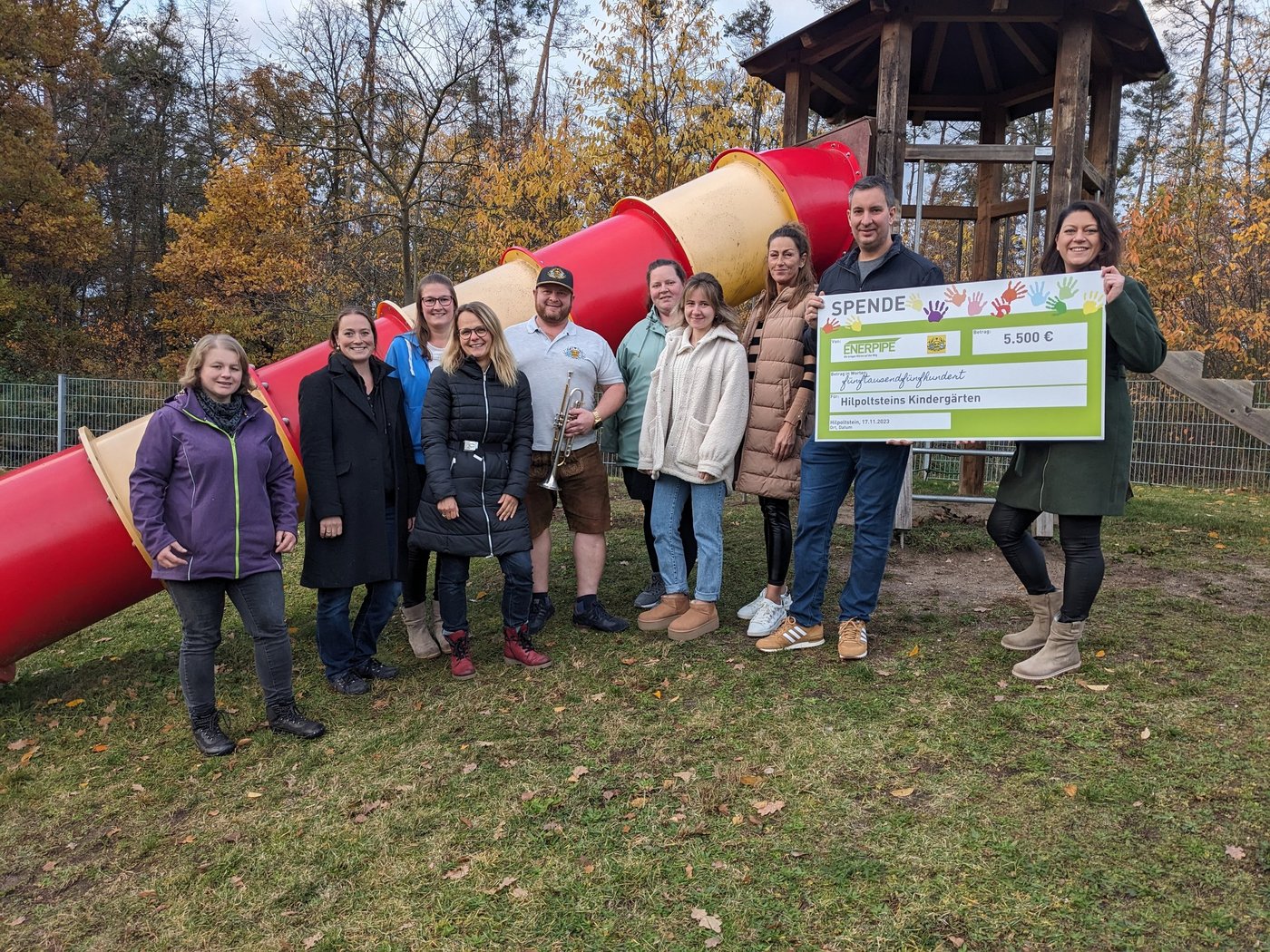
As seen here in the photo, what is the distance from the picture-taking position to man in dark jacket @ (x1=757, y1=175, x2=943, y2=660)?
3.98m

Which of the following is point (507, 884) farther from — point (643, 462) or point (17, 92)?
point (17, 92)

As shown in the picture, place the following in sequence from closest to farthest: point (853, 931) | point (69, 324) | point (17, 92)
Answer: point (853, 931), point (17, 92), point (69, 324)

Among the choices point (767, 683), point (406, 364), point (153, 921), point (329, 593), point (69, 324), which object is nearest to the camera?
point (153, 921)

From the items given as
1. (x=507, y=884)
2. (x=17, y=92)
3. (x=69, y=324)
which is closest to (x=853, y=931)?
(x=507, y=884)

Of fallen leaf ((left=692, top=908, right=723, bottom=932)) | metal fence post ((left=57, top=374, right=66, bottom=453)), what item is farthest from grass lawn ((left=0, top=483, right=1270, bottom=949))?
metal fence post ((left=57, top=374, right=66, bottom=453))

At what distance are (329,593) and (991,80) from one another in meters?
7.27

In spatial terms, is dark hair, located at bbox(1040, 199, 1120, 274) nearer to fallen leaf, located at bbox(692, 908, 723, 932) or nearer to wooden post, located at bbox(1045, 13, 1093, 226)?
wooden post, located at bbox(1045, 13, 1093, 226)

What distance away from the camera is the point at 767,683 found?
390 centimetres

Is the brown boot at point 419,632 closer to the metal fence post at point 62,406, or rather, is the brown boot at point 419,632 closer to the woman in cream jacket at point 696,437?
the woman in cream jacket at point 696,437

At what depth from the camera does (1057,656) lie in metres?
3.76

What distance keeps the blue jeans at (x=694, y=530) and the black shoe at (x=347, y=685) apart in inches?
67.0

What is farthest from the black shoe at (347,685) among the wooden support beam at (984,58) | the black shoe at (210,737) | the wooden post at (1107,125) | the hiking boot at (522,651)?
the wooden post at (1107,125)

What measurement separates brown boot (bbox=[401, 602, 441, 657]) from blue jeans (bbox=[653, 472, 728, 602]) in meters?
1.37

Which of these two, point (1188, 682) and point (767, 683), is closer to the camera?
point (1188, 682)
